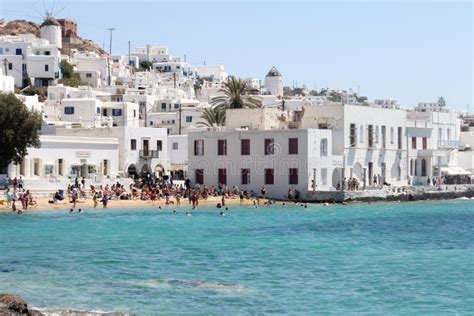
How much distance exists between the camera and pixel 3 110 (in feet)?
196

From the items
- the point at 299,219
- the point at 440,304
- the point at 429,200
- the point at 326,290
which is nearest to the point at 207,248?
the point at 326,290

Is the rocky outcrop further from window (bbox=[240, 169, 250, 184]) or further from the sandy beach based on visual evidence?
window (bbox=[240, 169, 250, 184])

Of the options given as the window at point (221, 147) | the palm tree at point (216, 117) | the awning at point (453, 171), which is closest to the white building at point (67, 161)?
the window at point (221, 147)

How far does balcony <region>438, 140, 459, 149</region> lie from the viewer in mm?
88012

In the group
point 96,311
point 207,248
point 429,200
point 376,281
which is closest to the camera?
point 96,311

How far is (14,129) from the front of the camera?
197ft

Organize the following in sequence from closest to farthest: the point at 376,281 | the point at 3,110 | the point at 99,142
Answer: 1. the point at 376,281
2. the point at 3,110
3. the point at 99,142

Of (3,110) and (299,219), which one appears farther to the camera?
(3,110)

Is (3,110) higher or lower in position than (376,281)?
higher

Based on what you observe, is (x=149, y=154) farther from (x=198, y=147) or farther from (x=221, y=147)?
(x=221, y=147)

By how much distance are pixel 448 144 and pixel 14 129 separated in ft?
149

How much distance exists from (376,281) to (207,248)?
10303mm

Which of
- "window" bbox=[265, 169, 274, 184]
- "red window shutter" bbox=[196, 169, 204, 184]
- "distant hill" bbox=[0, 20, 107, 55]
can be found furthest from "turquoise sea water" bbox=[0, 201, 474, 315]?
"distant hill" bbox=[0, 20, 107, 55]

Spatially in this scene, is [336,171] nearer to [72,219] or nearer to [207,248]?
[72,219]
